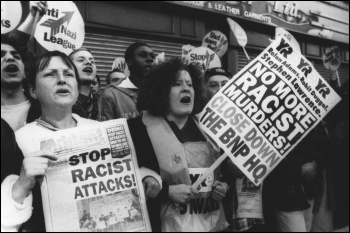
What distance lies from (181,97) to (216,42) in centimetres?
141

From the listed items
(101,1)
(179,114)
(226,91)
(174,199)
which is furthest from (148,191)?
(101,1)

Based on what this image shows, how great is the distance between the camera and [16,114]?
2.44 metres

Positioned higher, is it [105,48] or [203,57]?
[105,48]

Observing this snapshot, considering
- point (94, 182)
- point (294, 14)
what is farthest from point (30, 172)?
point (294, 14)

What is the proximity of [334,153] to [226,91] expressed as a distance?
6.02 feet

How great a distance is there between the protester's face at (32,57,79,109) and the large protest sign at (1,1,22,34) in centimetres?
29

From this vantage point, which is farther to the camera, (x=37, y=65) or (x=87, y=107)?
(x=87, y=107)

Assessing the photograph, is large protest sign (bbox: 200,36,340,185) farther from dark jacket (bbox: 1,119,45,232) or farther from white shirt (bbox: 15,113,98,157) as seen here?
dark jacket (bbox: 1,119,45,232)

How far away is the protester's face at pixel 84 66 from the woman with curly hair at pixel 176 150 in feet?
1.10

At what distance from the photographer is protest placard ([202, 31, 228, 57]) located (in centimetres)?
406

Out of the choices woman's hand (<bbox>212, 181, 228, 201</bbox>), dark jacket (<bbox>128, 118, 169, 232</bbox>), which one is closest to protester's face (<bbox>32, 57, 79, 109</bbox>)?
dark jacket (<bbox>128, 118, 169, 232</bbox>)

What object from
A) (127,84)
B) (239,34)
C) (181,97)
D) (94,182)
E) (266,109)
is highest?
(239,34)

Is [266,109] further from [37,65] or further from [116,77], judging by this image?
[37,65]

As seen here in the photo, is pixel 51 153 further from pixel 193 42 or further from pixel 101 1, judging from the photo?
pixel 193 42
